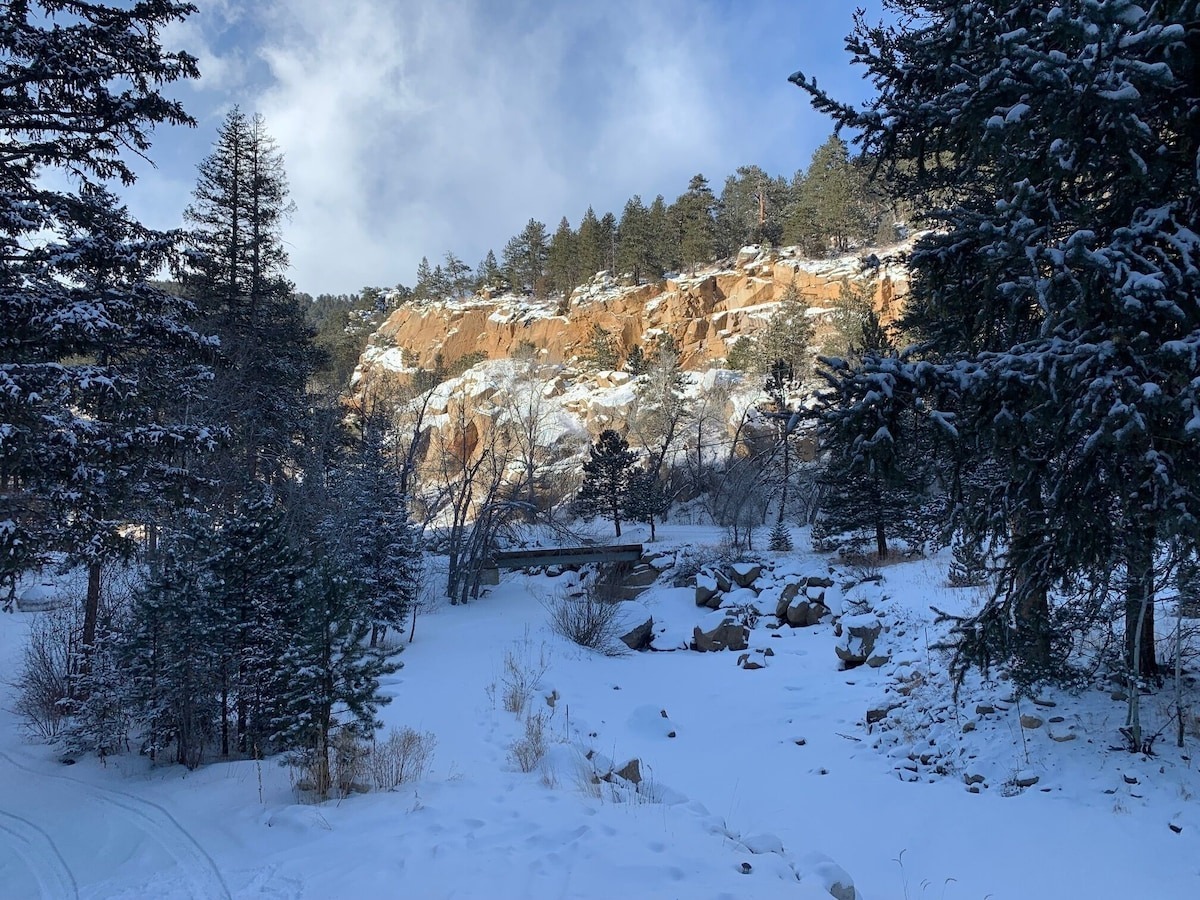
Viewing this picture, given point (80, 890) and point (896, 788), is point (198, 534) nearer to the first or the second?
point (80, 890)

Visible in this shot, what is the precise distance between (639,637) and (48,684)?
36.0 feet

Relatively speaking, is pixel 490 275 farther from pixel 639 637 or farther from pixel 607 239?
pixel 639 637

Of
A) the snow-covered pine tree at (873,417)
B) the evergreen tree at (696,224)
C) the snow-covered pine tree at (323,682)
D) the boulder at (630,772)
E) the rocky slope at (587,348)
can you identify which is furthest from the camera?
the evergreen tree at (696,224)

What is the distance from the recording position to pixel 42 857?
5289 mm

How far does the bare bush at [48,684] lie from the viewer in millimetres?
9242

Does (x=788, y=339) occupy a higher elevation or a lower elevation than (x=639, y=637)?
higher

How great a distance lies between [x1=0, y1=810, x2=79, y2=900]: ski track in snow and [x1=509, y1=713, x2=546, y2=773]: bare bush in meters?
3.70

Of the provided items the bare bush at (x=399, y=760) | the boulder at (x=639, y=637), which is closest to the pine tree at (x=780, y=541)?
the boulder at (x=639, y=637)

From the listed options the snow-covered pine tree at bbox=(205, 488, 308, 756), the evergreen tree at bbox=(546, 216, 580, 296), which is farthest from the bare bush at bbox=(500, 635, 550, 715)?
the evergreen tree at bbox=(546, 216, 580, 296)

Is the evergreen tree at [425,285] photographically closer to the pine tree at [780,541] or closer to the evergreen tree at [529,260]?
the evergreen tree at [529,260]

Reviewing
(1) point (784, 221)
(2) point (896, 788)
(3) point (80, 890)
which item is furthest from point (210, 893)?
(1) point (784, 221)

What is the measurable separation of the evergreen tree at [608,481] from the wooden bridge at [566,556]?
25.8ft

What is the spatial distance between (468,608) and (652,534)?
10.3 m

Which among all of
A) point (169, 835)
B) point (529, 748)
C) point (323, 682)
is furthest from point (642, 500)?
point (169, 835)
